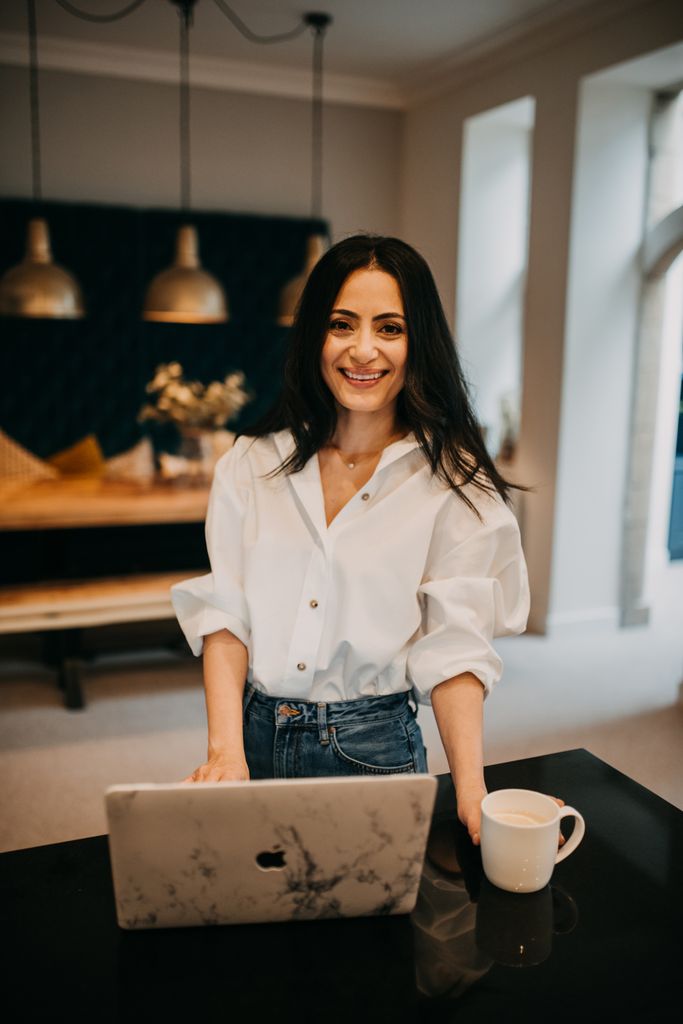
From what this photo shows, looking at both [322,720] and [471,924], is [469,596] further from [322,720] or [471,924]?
[471,924]

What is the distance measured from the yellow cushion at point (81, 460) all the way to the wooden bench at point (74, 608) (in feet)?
3.98

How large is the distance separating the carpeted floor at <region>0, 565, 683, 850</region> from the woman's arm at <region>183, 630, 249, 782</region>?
5.18 ft

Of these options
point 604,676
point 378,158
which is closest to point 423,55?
point 378,158

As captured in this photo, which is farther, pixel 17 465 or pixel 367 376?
pixel 17 465

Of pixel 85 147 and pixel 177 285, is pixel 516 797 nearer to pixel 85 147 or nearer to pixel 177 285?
pixel 177 285

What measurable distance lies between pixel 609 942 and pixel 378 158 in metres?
5.80

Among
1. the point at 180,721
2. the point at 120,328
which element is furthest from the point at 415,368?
the point at 120,328

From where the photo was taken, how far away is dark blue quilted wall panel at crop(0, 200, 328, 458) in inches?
208

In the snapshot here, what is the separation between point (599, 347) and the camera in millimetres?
4648

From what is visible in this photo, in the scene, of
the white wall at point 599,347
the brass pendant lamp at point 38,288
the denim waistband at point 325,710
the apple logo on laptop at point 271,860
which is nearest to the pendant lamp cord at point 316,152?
the white wall at point 599,347

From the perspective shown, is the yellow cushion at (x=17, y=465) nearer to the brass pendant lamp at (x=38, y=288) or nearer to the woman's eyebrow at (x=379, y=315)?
the brass pendant lamp at (x=38, y=288)

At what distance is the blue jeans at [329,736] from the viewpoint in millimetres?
1396

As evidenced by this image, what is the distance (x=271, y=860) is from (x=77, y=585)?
3149 mm

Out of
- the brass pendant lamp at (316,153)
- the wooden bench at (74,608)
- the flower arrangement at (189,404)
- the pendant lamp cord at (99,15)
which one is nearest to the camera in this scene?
the wooden bench at (74,608)
